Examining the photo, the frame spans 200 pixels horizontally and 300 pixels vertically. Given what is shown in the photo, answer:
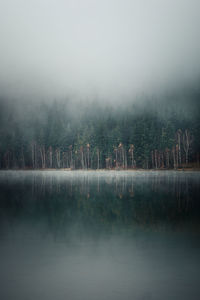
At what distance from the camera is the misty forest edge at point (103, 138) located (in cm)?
8337

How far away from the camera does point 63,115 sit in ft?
395

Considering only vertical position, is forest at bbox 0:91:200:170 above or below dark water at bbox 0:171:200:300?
above

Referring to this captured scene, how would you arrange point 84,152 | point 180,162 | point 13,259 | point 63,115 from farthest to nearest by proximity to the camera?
point 63,115
point 84,152
point 180,162
point 13,259

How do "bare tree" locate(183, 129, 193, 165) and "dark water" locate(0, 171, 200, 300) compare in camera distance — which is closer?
"dark water" locate(0, 171, 200, 300)

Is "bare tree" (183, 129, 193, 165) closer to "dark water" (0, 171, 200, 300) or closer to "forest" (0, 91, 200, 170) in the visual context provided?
"forest" (0, 91, 200, 170)

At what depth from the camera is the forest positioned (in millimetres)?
83562

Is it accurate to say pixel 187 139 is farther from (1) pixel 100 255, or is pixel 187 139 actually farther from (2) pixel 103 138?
(1) pixel 100 255

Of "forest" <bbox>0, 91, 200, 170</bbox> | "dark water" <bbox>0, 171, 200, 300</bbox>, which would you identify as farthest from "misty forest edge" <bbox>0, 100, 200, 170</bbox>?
"dark water" <bbox>0, 171, 200, 300</bbox>

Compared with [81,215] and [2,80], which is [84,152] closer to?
→ [81,215]

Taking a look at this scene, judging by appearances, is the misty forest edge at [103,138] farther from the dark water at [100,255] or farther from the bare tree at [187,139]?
the dark water at [100,255]

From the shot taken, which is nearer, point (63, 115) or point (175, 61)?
point (63, 115)

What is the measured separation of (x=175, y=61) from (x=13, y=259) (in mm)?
196261

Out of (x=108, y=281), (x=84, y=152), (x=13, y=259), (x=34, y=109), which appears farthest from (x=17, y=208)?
(x=34, y=109)

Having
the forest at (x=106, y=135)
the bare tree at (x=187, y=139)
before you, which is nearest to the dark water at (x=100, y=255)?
the forest at (x=106, y=135)
